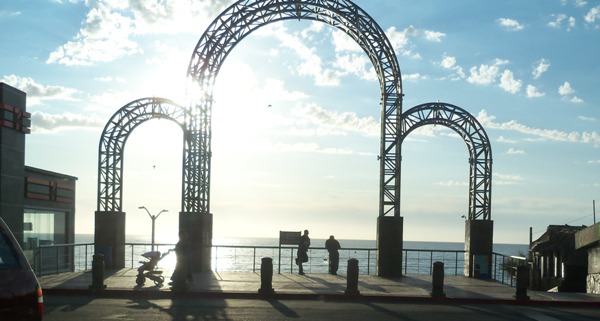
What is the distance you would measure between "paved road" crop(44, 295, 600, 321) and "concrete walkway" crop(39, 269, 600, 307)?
2.47 feet

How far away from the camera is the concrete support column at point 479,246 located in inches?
1107

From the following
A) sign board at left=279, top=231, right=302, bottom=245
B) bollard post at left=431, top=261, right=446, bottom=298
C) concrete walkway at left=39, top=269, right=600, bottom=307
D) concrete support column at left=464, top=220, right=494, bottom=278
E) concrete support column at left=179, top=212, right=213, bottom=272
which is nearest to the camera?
bollard post at left=431, top=261, right=446, bottom=298

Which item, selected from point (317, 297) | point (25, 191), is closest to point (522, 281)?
point (317, 297)

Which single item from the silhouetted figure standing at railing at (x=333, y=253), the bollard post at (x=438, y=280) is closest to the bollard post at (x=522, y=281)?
the bollard post at (x=438, y=280)

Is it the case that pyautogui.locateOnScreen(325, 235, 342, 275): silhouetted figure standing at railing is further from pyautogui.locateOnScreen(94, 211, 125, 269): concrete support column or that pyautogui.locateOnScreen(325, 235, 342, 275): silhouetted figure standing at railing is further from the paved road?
the paved road

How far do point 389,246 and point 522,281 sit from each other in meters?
7.49

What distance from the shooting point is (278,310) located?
17031mm

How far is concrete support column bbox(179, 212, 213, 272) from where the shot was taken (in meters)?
26.7

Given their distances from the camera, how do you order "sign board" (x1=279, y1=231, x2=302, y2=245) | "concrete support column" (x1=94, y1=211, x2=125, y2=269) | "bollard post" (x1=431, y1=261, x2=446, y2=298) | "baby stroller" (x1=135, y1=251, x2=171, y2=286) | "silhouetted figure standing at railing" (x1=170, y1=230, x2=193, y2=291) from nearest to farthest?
"bollard post" (x1=431, y1=261, x2=446, y2=298) → "silhouetted figure standing at railing" (x1=170, y1=230, x2=193, y2=291) → "baby stroller" (x1=135, y1=251, x2=171, y2=286) → "sign board" (x1=279, y1=231, x2=302, y2=245) → "concrete support column" (x1=94, y1=211, x2=125, y2=269)

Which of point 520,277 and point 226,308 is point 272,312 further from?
point 520,277

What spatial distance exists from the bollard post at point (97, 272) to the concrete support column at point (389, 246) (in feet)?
35.1

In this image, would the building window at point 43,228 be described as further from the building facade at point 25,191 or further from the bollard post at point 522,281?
the bollard post at point 522,281

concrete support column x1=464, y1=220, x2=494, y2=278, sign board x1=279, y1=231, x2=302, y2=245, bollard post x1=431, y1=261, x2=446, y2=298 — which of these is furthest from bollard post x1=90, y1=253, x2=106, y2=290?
concrete support column x1=464, y1=220, x2=494, y2=278

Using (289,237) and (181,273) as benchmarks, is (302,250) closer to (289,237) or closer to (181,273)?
(289,237)
